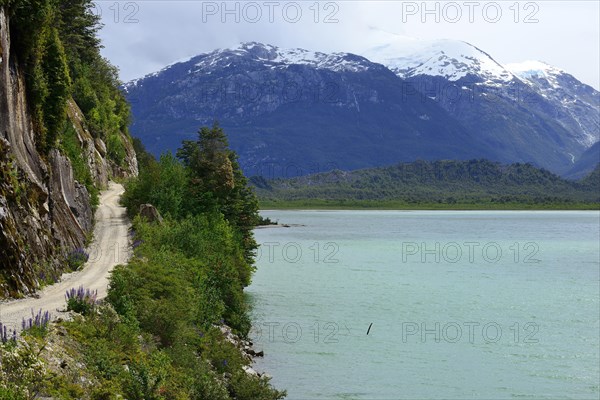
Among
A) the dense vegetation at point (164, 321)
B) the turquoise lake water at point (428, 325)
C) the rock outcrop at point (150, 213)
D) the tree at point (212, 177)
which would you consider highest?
the tree at point (212, 177)

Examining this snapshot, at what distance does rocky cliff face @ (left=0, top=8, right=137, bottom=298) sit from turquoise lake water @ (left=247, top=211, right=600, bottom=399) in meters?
12.7

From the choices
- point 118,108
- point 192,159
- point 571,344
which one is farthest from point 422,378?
point 118,108

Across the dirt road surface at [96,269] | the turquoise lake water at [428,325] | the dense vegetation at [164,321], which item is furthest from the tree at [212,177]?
the turquoise lake water at [428,325]

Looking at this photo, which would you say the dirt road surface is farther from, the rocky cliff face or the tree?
the tree

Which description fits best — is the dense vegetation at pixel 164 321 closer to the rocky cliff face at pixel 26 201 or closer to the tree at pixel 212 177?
the tree at pixel 212 177

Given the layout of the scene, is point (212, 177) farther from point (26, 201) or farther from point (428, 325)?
point (26, 201)

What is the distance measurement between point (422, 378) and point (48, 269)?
20401 millimetres

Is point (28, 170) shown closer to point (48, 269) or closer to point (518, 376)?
point (48, 269)

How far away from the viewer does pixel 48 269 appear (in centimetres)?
3094

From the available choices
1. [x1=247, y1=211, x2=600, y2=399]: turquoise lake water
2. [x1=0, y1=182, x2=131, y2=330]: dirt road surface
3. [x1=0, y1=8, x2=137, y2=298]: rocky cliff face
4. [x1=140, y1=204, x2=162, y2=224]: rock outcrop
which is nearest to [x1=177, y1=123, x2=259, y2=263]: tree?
[x1=0, y1=182, x2=131, y2=330]: dirt road surface

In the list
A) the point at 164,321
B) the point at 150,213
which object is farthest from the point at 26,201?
the point at 150,213

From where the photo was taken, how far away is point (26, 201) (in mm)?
29750

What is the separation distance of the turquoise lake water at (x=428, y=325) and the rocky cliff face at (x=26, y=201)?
12.7 meters

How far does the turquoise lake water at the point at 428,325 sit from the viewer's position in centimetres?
3719
